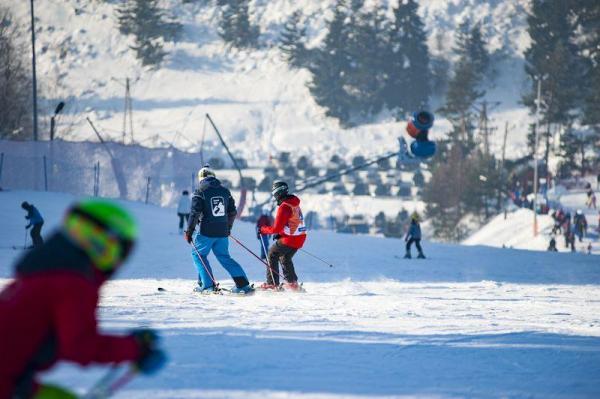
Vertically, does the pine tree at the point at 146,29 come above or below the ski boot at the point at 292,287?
above

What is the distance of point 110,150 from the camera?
33562 millimetres

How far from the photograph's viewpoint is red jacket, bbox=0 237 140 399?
3.75 metres

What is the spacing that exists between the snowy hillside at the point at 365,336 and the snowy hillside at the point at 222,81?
2332 inches

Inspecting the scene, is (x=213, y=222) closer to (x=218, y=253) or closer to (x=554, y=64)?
(x=218, y=253)

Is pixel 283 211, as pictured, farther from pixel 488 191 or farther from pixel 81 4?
pixel 81 4

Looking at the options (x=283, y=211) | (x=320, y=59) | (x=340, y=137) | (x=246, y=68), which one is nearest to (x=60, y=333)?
(x=283, y=211)

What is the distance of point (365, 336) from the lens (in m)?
8.83

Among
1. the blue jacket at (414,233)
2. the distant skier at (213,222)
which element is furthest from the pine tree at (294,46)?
the distant skier at (213,222)

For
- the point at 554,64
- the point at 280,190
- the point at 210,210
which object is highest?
the point at 554,64

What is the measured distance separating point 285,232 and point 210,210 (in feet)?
4.31

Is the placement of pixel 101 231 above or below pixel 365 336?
above

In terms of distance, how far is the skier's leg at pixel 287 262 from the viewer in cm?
1311

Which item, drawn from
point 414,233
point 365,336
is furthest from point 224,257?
point 414,233

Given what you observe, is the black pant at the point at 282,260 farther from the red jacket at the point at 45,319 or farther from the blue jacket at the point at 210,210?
the red jacket at the point at 45,319
